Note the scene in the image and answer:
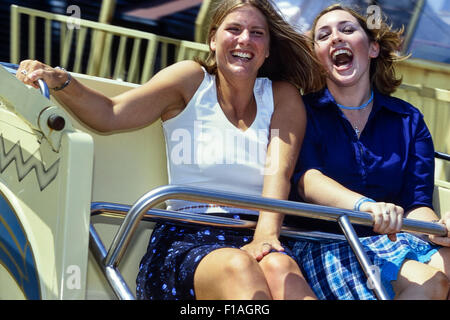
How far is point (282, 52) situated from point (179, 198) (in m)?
0.91

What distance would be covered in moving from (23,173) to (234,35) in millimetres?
796

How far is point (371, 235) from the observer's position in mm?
2236

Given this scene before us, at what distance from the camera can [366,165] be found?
2271mm

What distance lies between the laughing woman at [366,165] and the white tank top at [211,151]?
17cm

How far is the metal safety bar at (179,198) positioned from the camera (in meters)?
1.62

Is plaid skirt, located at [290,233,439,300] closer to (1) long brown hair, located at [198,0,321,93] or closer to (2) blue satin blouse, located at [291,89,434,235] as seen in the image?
(2) blue satin blouse, located at [291,89,434,235]

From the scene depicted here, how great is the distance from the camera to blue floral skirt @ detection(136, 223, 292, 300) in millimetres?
1827

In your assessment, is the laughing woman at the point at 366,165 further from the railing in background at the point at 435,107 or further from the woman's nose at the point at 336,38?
the railing in background at the point at 435,107

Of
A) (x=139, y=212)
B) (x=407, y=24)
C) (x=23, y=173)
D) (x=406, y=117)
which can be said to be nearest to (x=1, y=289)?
(x=23, y=173)

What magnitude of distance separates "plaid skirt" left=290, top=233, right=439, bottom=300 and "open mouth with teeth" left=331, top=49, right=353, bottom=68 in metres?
0.63

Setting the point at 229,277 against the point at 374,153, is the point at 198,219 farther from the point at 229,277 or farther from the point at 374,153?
the point at 374,153

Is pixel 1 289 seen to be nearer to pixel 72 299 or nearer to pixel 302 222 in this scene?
pixel 72 299

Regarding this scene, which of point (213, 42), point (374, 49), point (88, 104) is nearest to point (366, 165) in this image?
point (374, 49)
